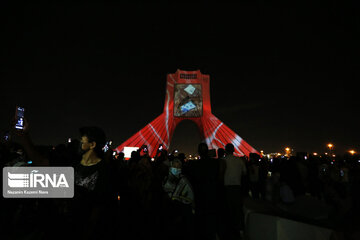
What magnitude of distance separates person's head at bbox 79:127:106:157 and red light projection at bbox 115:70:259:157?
20.1 meters

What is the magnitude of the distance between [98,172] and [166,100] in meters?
25.4

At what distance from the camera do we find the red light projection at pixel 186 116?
916 inches

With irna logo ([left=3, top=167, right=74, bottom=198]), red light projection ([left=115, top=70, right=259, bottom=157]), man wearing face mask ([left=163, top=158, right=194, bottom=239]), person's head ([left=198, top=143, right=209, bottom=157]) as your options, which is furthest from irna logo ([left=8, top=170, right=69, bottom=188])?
red light projection ([left=115, top=70, right=259, bottom=157])

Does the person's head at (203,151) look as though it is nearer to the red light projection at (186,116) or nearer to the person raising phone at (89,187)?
the person raising phone at (89,187)

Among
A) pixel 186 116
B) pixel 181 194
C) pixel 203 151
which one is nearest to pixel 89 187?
pixel 181 194

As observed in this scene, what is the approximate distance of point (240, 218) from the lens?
4.43 metres

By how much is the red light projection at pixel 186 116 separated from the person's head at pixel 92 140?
2009 cm

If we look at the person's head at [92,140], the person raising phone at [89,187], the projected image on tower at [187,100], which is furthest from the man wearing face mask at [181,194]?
the projected image on tower at [187,100]

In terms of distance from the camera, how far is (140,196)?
3.07m

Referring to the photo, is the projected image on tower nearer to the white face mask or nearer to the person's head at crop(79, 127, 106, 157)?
the white face mask

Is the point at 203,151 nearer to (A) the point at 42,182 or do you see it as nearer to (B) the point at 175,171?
(B) the point at 175,171

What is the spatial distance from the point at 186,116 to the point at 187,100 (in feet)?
6.23

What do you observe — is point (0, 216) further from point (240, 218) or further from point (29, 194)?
point (240, 218)

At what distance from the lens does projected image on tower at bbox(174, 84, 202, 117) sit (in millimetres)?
26938
